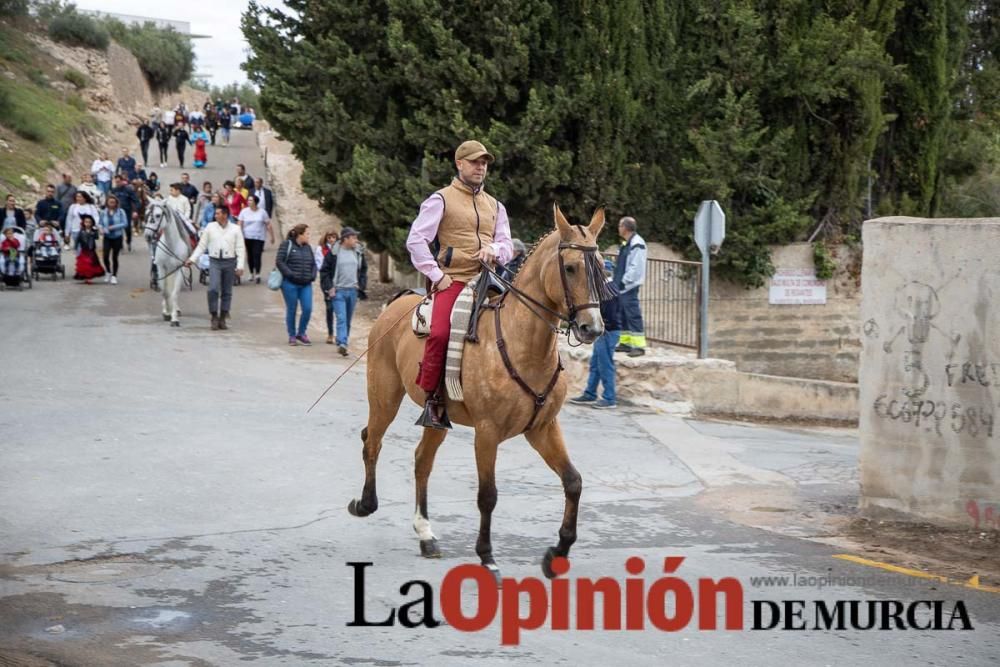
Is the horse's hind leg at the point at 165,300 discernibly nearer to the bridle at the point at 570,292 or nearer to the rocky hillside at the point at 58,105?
the bridle at the point at 570,292

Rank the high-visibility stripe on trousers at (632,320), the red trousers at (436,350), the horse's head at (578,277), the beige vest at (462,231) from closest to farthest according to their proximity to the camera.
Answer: the horse's head at (578,277)
the red trousers at (436,350)
the beige vest at (462,231)
the high-visibility stripe on trousers at (632,320)

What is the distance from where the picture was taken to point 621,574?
8734mm

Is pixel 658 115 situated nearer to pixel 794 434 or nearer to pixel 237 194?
pixel 794 434

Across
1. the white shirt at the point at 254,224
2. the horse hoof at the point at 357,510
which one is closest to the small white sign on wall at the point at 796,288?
the white shirt at the point at 254,224

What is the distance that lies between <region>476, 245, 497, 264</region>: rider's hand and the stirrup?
42.8 inches

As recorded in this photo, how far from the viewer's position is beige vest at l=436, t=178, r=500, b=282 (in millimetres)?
9422

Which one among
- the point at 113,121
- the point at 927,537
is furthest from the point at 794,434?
the point at 113,121

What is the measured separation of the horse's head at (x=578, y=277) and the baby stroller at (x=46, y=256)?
21.3m

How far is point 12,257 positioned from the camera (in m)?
25.8

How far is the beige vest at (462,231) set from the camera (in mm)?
9422

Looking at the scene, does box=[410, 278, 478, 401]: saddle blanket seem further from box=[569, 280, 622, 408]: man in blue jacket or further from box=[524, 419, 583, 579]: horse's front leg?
box=[569, 280, 622, 408]: man in blue jacket

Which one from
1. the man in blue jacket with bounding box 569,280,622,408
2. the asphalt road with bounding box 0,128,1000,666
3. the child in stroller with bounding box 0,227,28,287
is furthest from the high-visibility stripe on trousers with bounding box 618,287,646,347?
the child in stroller with bounding box 0,227,28,287

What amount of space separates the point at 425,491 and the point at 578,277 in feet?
7.64

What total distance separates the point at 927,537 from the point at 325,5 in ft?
51.7
